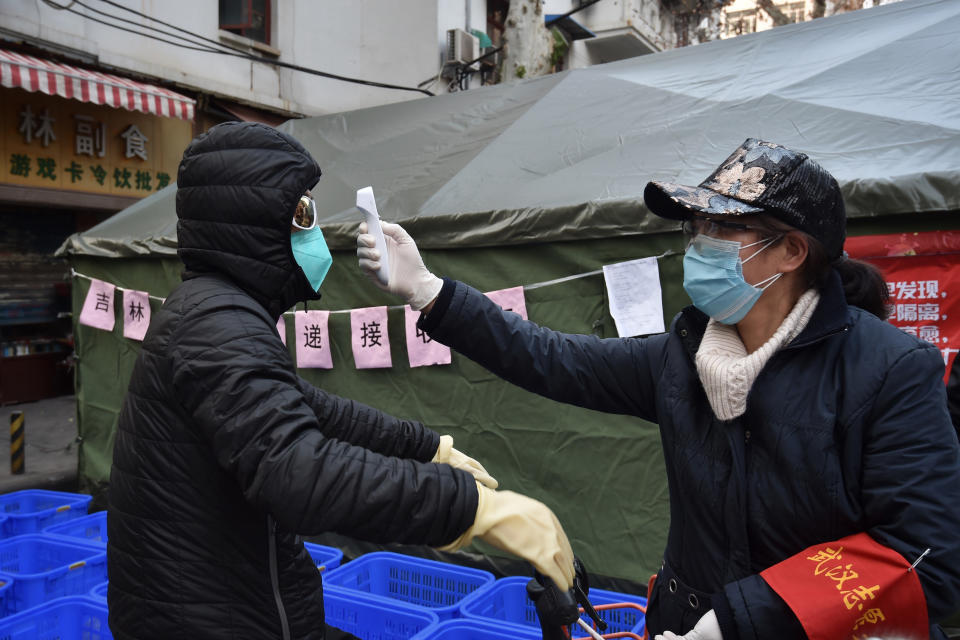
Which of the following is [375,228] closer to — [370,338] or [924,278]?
[924,278]

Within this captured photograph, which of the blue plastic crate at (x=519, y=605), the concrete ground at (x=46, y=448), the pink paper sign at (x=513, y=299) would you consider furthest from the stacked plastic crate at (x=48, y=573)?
→ the pink paper sign at (x=513, y=299)

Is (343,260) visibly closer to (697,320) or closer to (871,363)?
(697,320)

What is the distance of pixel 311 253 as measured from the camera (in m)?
1.80

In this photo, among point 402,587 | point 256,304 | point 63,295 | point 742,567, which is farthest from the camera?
point 63,295

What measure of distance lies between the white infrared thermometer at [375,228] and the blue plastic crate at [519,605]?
65.7 inches

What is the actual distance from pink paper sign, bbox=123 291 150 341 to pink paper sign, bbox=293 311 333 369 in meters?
1.42

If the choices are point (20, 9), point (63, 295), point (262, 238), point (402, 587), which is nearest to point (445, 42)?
point (20, 9)

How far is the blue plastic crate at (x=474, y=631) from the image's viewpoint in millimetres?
2684

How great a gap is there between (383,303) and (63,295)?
7.55 meters

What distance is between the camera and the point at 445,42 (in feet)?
39.5

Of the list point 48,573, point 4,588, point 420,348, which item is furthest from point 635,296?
point 4,588

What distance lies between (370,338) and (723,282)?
9.90ft

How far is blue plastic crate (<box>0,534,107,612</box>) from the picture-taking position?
3367mm

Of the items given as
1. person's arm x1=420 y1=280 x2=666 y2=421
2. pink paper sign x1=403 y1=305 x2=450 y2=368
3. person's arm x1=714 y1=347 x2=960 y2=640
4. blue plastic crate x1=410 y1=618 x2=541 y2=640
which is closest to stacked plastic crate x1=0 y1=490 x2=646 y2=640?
blue plastic crate x1=410 y1=618 x2=541 y2=640
